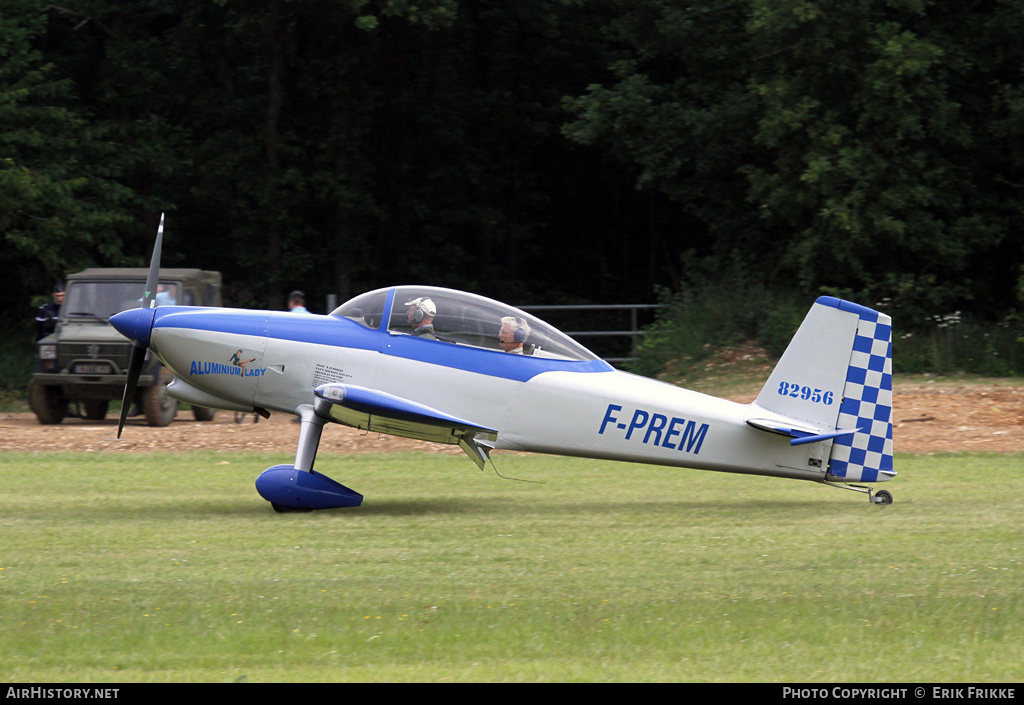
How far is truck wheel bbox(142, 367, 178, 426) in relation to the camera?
18969 mm

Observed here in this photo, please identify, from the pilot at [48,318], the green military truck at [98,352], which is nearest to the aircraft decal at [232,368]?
the green military truck at [98,352]

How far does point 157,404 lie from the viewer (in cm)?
1916

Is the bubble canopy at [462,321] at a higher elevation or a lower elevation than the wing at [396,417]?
higher

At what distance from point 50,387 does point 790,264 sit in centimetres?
1551

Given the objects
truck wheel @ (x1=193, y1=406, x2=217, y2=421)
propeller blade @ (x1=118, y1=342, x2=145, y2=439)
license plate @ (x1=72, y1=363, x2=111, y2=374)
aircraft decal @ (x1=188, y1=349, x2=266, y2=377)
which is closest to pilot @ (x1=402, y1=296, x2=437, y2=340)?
aircraft decal @ (x1=188, y1=349, x2=266, y2=377)

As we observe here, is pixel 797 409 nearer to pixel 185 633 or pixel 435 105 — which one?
pixel 185 633

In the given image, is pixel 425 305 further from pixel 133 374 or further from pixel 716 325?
pixel 716 325

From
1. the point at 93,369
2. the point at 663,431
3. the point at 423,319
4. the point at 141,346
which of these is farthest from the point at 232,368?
the point at 93,369

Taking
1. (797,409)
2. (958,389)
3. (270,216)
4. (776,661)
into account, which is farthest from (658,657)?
(270,216)

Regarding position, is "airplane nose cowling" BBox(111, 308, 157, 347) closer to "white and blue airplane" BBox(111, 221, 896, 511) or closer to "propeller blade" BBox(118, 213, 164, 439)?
"white and blue airplane" BBox(111, 221, 896, 511)

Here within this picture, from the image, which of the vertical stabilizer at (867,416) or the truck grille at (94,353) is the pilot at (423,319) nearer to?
the vertical stabilizer at (867,416)

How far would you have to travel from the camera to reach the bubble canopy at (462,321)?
11117 mm

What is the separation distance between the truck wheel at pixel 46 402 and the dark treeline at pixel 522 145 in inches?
288

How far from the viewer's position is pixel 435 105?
3475cm
